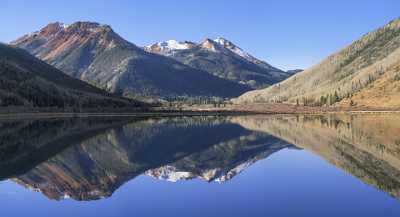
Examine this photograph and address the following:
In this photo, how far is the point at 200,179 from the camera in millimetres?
A: 42312

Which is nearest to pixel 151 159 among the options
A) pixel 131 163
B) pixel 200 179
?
pixel 131 163

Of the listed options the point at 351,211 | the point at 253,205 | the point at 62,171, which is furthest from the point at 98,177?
the point at 351,211

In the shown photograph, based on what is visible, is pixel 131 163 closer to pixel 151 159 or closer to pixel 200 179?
pixel 151 159

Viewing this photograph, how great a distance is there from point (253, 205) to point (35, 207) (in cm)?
1397

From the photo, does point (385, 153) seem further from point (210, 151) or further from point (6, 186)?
point (6, 186)

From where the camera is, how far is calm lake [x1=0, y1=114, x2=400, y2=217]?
97.5 ft

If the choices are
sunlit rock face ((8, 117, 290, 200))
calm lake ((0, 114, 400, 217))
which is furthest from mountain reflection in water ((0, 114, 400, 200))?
calm lake ((0, 114, 400, 217))

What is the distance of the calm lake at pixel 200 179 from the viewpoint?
29.7 meters

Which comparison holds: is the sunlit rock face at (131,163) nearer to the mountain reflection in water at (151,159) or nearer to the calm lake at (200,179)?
the mountain reflection in water at (151,159)

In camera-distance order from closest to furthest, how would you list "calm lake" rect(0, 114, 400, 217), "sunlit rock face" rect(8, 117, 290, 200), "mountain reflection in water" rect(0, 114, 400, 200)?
1. "calm lake" rect(0, 114, 400, 217)
2. "sunlit rock face" rect(8, 117, 290, 200)
3. "mountain reflection in water" rect(0, 114, 400, 200)

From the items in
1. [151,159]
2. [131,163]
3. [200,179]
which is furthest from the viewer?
[151,159]

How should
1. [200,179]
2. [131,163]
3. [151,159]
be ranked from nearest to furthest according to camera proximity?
1. [200,179]
2. [131,163]
3. [151,159]

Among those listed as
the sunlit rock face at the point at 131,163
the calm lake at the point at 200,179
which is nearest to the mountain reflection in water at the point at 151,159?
the sunlit rock face at the point at 131,163

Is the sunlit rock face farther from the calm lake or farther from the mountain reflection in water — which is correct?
the calm lake
